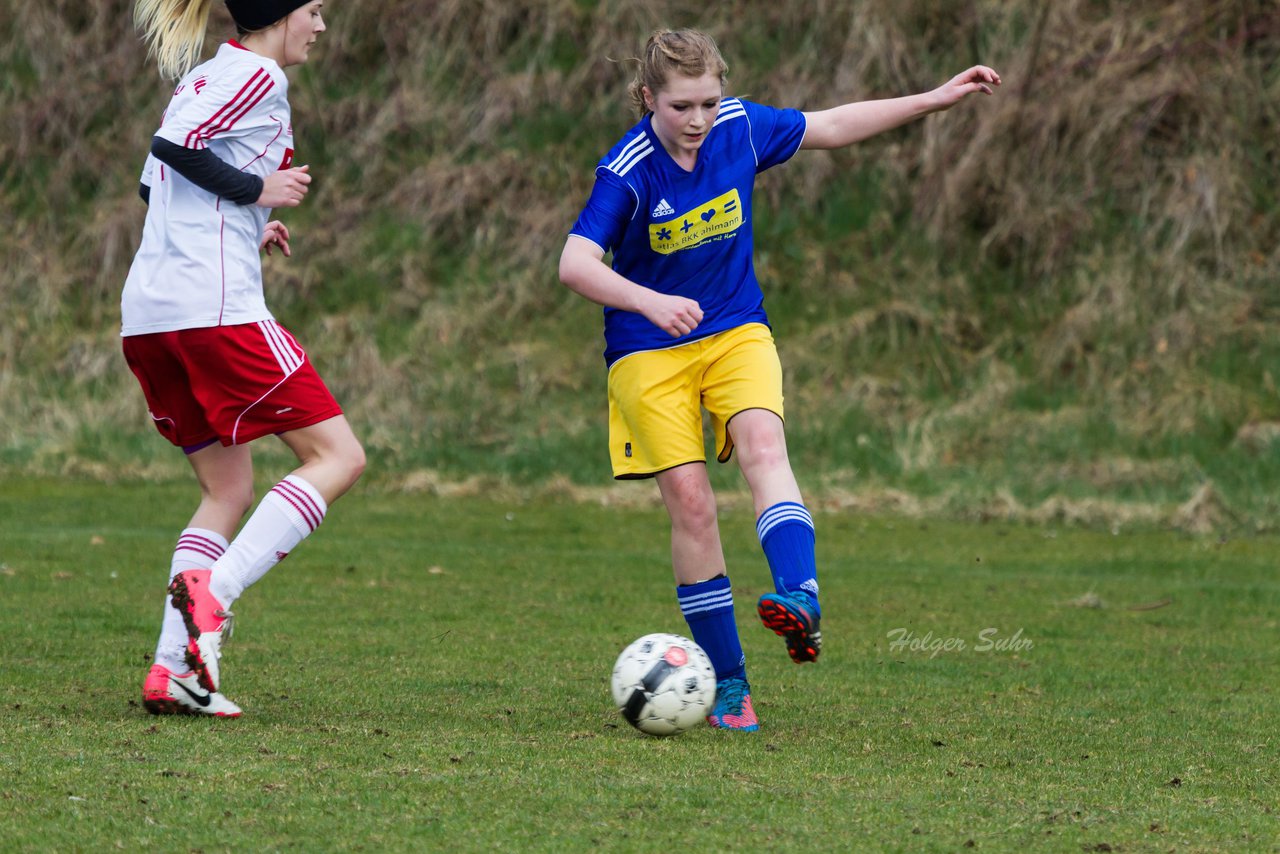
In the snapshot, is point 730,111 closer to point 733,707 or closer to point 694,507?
point 694,507

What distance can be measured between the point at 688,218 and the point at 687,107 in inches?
13.8

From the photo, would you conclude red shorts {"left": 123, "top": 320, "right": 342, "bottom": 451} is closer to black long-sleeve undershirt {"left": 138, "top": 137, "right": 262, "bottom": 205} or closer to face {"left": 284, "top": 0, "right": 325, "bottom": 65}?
black long-sleeve undershirt {"left": 138, "top": 137, "right": 262, "bottom": 205}

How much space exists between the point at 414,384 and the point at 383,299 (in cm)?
168

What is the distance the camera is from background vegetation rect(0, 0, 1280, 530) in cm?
1278

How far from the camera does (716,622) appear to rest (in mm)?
5059

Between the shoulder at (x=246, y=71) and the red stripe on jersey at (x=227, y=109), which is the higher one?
the shoulder at (x=246, y=71)

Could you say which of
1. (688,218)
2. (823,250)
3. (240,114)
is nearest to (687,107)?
(688,218)

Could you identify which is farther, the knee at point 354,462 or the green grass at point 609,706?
the knee at point 354,462

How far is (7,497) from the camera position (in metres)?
11.5

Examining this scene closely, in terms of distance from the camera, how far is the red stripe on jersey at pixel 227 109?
4.70 meters

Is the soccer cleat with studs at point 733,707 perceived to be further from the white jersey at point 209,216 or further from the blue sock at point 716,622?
the white jersey at point 209,216

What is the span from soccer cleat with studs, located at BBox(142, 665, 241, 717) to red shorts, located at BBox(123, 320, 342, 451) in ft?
2.30

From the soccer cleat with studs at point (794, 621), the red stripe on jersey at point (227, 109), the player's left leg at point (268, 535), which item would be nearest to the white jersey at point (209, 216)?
the red stripe on jersey at point (227, 109)

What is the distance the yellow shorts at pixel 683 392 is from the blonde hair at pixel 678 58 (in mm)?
807
